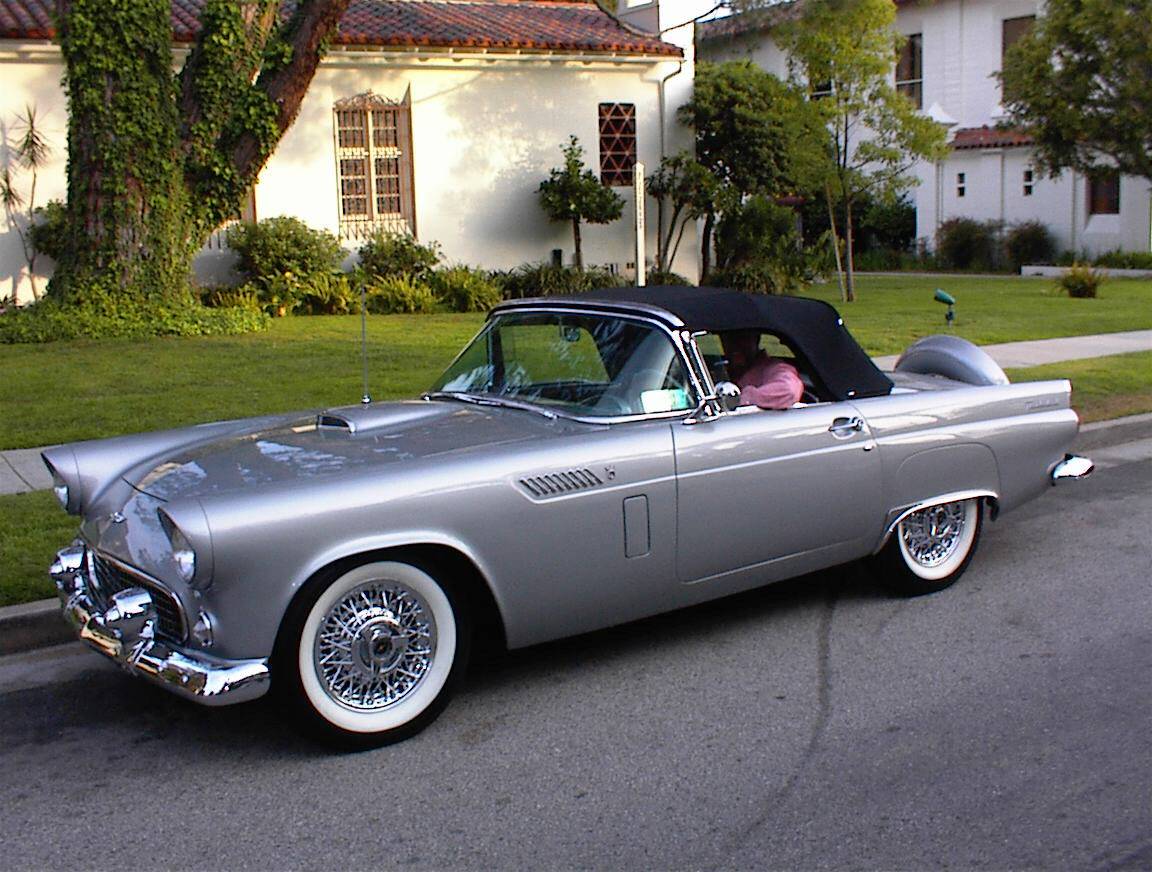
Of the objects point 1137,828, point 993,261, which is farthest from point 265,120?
point 993,261

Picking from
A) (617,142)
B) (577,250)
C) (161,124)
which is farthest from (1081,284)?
(161,124)

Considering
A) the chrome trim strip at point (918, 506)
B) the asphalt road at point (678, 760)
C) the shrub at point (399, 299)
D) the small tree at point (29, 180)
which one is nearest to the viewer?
the asphalt road at point (678, 760)

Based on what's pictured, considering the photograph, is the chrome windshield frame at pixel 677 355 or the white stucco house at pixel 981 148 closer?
the chrome windshield frame at pixel 677 355

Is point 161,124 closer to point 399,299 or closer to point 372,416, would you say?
point 399,299

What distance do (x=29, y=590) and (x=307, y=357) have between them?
7422 mm

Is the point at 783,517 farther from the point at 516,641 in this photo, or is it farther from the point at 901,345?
the point at 901,345

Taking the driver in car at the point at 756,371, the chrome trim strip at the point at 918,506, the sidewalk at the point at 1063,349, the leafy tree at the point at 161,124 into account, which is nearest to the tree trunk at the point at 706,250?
the sidewalk at the point at 1063,349

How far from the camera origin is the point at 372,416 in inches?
211

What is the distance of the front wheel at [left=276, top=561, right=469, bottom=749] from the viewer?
14.0 feet

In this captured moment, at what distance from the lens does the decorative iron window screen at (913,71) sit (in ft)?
116

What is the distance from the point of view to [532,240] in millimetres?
21562

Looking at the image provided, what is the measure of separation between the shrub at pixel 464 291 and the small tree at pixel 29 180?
552 cm

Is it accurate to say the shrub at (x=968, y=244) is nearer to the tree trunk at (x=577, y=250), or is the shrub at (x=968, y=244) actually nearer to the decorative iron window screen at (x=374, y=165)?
the tree trunk at (x=577, y=250)

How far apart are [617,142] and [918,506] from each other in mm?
17372
